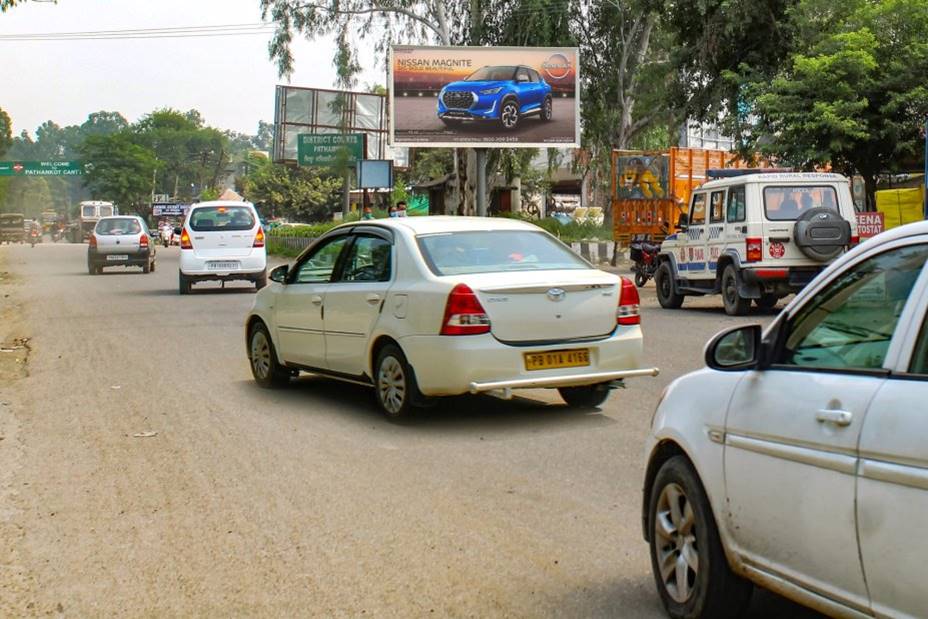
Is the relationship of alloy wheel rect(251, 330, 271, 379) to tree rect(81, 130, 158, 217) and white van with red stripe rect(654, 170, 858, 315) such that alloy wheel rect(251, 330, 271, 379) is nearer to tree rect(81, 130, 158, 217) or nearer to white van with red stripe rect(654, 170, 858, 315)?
white van with red stripe rect(654, 170, 858, 315)

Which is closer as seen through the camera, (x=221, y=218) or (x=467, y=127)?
(x=221, y=218)

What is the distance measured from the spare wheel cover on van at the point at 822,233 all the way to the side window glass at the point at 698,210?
2081 millimetres

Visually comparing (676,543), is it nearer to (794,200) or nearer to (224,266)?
(794,200)

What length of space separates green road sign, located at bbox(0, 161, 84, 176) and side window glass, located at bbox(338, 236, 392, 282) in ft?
351

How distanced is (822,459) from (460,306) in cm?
522

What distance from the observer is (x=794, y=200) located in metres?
18.1

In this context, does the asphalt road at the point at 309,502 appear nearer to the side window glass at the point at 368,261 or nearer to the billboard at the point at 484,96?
the side window glass at the point at 368,261

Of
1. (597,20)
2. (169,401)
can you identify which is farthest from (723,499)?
(597,20)

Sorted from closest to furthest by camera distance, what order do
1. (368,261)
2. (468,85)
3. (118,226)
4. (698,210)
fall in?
1. (368,261)
2. (698,210)
3. (468,85)
4. (118,226)

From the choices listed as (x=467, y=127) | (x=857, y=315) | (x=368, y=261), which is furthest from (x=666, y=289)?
(x=857, y=315)

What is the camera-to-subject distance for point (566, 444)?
8.36 m

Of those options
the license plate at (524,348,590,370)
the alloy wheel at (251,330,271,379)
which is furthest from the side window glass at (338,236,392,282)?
the alloy wheel at (251,330,271,379)

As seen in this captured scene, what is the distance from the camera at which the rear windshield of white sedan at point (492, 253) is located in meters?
9.26

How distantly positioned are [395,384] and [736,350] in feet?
17.2
